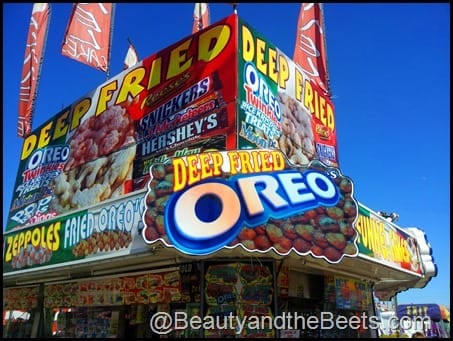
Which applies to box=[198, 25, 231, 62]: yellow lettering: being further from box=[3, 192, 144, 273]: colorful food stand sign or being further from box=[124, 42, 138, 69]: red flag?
box=[124, 42, 138, 69]: red flag

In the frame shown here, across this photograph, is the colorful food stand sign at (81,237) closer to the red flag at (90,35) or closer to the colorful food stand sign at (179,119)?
the colorful food stand sign at (179,119)

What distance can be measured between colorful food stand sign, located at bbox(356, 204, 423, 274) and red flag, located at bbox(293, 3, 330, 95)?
20.9 ft

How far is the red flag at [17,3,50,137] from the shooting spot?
17.9 m

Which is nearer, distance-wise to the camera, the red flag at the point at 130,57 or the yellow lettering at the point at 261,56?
the yellow lettering at the point at 261,56

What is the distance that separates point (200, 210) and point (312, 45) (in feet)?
33.8

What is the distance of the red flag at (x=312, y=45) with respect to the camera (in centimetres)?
1605

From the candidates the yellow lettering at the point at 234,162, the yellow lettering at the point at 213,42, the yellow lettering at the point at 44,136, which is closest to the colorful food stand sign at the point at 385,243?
the yellow lettering at the point at 234,162

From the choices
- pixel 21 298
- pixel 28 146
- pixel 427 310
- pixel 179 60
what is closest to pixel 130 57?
pixel 28 146

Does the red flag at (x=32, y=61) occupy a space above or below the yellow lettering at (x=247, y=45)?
above

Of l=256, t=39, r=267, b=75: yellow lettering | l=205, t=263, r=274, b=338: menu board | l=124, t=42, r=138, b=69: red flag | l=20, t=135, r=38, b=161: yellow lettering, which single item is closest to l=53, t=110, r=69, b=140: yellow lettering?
l=20, t=135, r=38, b=161: yellow lettering

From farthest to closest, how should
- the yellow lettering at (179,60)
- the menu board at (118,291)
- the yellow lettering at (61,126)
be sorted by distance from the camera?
the yellow lettering at (61,126)
the yellow lettering at (179,60)
the menu board at (118,291)

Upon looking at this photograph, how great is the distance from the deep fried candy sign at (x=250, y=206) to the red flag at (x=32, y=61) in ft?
39.0

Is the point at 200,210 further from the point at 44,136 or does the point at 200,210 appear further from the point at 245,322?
the point at 44,136

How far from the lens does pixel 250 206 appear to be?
7953 millimetres
